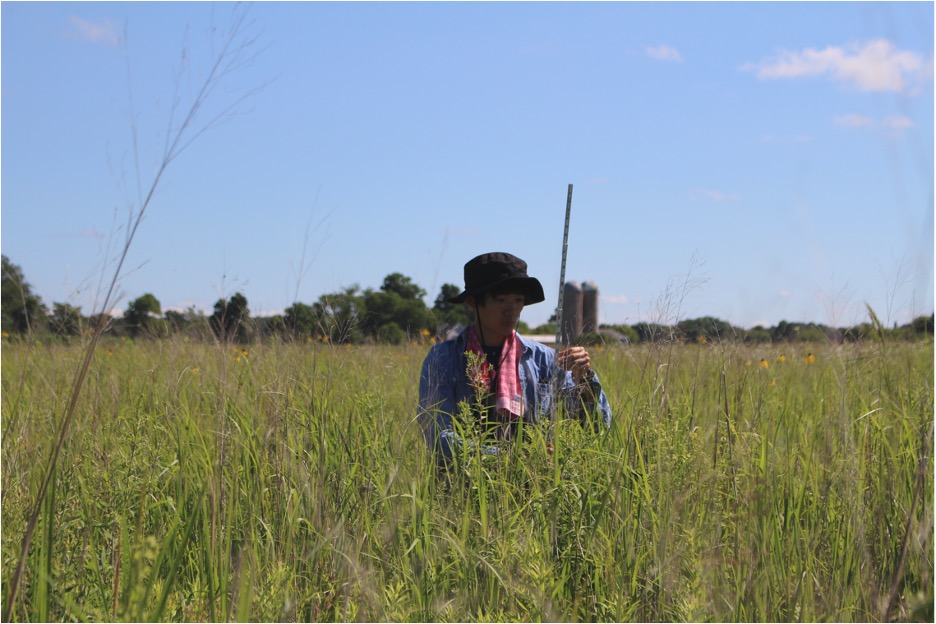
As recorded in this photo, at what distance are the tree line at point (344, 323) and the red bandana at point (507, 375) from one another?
24cm

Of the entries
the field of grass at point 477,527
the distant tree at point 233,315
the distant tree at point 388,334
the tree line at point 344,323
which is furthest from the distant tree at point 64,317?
the distant tree at point 388,334

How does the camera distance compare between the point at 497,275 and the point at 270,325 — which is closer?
the point at 497,275

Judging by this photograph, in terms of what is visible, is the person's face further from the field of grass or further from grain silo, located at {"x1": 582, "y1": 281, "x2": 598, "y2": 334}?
grain silo, located at {"x1": 582, "y1": 281, "x2": 598, "y2": 334}

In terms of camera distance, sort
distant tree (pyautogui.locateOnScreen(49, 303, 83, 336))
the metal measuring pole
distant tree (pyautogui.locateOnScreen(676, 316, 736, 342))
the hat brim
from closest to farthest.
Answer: the metal measuring pole < distant tree (pyautogui.locateOnScreen(676, 316, 736, 342)) < the hat brim < distant tree (pyautogui.locateOnScreen(49, 303, 83, 336))

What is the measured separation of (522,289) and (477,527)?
1.31 meters

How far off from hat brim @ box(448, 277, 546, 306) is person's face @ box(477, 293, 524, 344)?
0.15 feet

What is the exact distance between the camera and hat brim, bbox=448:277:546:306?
3.21 metres

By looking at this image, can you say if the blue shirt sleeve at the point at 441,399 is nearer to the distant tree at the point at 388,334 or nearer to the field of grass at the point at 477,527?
the field of grass at the point at 477,527

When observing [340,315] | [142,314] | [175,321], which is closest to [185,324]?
[175,321]

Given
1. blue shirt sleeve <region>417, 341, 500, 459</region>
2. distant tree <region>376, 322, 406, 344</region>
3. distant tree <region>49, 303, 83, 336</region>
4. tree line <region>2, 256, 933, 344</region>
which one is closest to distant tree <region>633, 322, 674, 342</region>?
tree line <region>2, 256, 933, 344</region>

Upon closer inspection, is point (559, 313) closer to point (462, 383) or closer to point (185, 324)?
point (462, 383)

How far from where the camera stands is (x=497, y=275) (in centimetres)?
321

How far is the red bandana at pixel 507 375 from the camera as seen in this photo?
10.1ft

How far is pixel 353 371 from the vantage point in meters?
4.91
